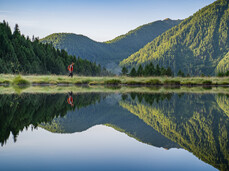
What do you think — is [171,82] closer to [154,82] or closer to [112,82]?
[154,82]

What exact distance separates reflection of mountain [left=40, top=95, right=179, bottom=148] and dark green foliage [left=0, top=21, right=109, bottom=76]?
4540cm

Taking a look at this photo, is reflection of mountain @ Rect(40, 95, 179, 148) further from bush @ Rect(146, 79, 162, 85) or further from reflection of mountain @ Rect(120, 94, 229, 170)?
bush @ Rect(146, 79, 162, 85)

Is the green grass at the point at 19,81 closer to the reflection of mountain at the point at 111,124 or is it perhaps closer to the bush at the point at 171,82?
the bush at the point at 171,82

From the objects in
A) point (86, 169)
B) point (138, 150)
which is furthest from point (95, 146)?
point (86, 169)

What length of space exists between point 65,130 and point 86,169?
3.39 meters

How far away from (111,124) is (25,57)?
62.3m

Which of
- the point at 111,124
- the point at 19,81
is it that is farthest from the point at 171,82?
the point at 111,124

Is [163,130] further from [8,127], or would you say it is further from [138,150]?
[8,127]

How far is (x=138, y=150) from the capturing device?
5.72 meters

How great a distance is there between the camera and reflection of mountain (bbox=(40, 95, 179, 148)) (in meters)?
6.85

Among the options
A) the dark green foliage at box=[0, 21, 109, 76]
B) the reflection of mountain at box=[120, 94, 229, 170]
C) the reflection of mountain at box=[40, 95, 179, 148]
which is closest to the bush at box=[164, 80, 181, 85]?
the dark green foliage at box=[0, 21, 109, 76]

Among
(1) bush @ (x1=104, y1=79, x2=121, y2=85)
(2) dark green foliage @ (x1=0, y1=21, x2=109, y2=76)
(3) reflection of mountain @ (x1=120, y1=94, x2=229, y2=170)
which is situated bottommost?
(1) bush @ (x1=104, y1=79, x2=121, y2=85)

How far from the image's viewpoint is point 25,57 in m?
67.1

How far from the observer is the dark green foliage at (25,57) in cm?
6069
